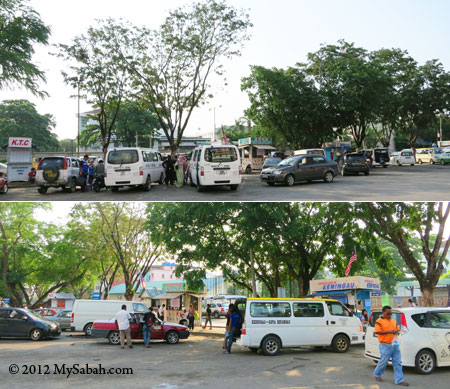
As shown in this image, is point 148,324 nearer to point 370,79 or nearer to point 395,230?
point 395,230

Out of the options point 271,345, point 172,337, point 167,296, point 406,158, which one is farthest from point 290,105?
point 271,345

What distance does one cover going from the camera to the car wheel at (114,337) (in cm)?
1549

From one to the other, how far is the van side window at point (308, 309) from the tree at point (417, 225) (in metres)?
5.41

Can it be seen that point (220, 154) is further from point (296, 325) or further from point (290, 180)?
point (296, 325)

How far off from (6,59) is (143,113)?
4415 cm

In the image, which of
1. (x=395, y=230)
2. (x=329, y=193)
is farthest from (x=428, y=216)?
(x=329, y=193)

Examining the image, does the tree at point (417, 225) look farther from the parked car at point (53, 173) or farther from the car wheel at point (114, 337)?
the parked car at point (53, 173)

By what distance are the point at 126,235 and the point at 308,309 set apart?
1689 cm

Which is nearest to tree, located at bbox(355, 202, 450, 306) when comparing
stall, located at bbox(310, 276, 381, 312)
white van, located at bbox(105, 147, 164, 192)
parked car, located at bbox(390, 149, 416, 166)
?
stall, located at bbox(310, 276, 381, 312)

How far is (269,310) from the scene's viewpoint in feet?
42.6

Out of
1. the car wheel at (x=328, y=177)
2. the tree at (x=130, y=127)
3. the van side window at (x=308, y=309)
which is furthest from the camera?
the tree at (x=130, y=127)

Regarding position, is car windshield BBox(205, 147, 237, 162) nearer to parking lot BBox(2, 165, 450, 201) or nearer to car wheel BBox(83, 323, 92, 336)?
parking lot BBox(2, 165, 450, 201)

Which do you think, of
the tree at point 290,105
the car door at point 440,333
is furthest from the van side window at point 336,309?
the tree at point 290,105

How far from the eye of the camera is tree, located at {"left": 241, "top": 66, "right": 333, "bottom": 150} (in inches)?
1625
